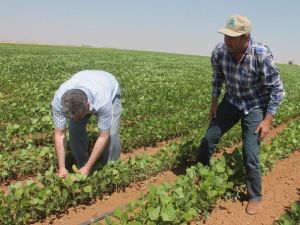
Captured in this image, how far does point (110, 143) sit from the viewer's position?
5344 mm

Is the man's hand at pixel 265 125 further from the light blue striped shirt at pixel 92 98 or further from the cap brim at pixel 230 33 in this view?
the light blue striped shirt at pixel 92 98

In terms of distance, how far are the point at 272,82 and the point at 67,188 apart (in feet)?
7.86

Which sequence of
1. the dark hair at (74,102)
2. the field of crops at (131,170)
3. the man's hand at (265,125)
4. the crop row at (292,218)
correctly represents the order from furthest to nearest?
the man's hand at (265,125)
the crop row at (292,218)
the field of crops at (131,170)
the dark hair at (74,102)

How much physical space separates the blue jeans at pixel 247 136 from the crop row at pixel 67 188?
2.76 feet

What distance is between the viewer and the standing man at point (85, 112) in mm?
4113

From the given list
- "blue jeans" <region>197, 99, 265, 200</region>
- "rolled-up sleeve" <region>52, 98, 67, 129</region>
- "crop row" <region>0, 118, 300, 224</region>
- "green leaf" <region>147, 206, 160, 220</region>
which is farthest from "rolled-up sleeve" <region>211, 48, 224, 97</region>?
"green leaf" <region>147, 206, 160, 220</region>

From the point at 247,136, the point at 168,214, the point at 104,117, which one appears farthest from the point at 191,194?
the point at 104,117

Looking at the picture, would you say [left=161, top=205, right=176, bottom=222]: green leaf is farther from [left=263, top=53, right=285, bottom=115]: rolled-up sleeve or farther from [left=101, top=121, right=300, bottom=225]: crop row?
[left=263, top=53, right=285, bottom=115]: rolled-up sleeve

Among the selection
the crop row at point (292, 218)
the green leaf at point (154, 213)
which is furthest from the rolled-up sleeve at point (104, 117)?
the crop row at point (292, 218)

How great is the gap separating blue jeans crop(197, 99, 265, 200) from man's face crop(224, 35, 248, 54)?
78 centimetres

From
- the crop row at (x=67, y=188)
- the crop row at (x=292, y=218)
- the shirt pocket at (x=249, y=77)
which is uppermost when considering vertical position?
the shirt pocket at (x=249, y=77)

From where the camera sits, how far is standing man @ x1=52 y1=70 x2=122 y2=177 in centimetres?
411

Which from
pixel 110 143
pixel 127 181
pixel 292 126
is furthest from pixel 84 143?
pixel 292 126

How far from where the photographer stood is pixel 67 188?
466 centimetres
